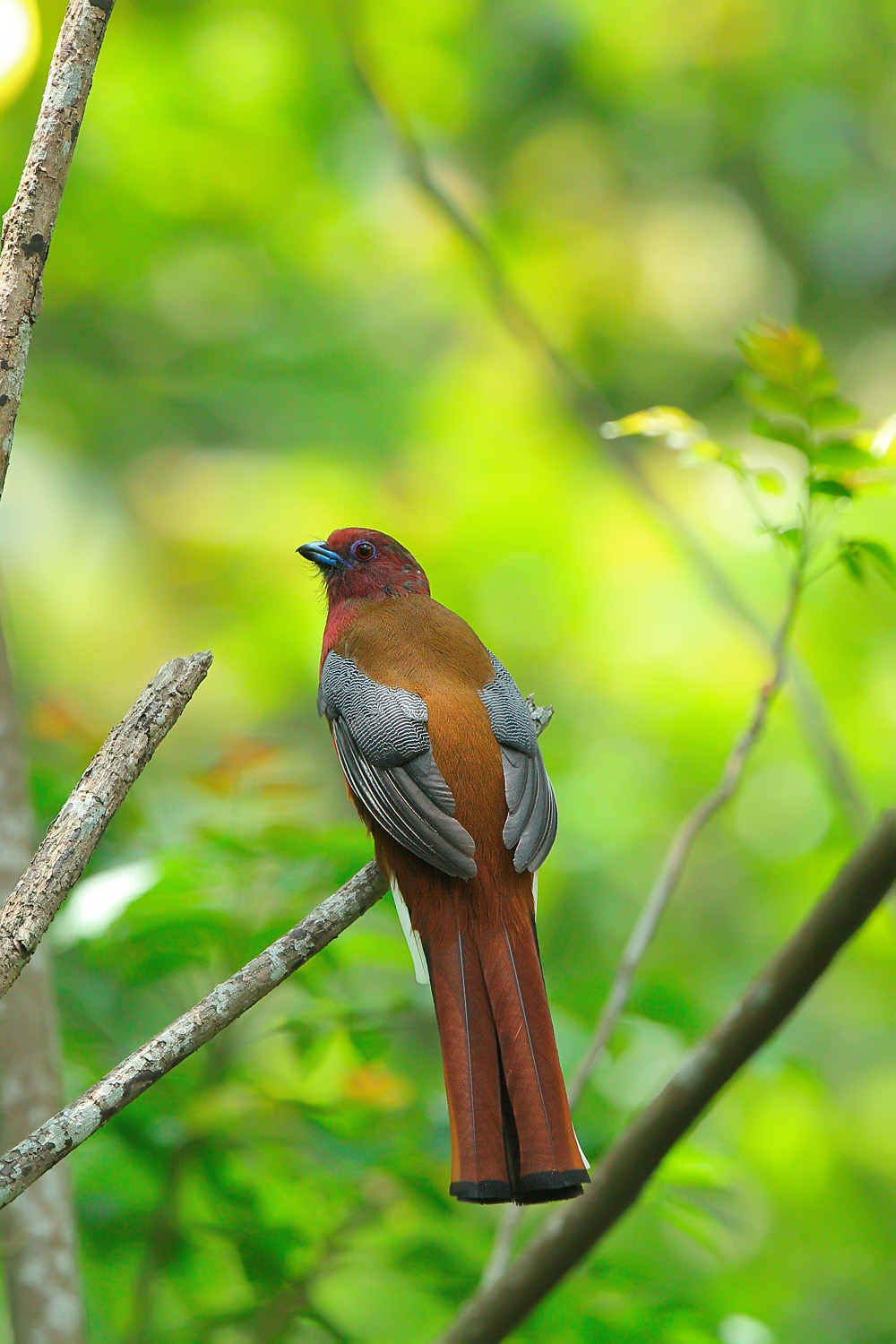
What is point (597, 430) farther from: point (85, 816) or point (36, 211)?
point (85, 816)

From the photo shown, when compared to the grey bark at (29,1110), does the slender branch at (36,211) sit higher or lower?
higher

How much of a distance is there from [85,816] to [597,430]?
9.69 feet

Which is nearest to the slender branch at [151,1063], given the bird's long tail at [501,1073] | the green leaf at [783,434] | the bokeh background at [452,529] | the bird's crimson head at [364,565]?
the bird's long tail at [501,1073]

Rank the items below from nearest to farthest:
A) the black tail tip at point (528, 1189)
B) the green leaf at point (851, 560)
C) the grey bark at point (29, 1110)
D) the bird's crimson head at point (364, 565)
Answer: the black tail tip at point (528, 1189) < the grey bark at point (29, 1110) < the green leaf at point (851, 560) < the bird's crimson head at point (364, 565)

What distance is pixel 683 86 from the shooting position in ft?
23.6

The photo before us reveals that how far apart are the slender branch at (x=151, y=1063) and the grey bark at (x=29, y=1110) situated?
524 millimetres

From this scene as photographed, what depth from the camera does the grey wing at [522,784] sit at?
7.27ft

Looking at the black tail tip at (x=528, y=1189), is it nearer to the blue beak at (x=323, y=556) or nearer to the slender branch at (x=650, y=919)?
the slender branch at (x=650, y=919)

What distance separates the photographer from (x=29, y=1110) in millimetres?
2098

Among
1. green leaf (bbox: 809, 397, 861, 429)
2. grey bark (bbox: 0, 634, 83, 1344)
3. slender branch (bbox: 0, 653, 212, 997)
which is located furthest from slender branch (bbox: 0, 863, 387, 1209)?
green leaf (bbox: 809, 397, 861, 429)

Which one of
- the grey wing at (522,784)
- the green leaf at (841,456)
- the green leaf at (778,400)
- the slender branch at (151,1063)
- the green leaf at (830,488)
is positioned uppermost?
the green leaf at (778,400)

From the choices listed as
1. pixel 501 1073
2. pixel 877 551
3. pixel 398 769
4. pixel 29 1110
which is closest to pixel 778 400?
pixel 877 551

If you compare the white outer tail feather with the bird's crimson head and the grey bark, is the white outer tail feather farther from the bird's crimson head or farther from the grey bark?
the bird's crimson head

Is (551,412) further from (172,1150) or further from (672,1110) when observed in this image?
(672,1110)
